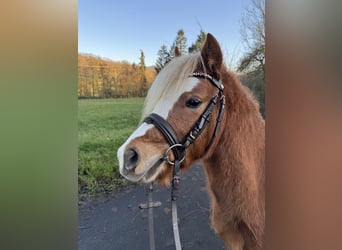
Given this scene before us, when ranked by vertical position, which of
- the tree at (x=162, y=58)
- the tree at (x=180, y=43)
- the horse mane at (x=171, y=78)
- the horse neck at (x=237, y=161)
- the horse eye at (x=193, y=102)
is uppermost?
the tree at (x=180, y=43)

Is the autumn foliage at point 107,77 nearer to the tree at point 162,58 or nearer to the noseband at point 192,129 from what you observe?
the tree at point 162,58

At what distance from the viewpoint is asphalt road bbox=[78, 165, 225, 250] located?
4.13 ft

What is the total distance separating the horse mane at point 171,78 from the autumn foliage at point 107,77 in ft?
0.40

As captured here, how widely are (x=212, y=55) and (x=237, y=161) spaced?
407 millimetres

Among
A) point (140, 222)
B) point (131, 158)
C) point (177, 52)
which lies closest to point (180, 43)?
point (177, 52)

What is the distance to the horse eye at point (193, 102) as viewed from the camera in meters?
1.11

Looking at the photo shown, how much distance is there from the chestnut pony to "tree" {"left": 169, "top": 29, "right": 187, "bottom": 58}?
83mm

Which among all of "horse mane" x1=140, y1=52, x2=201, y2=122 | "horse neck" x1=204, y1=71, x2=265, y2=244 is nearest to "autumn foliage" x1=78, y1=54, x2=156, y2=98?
"horse mane" x1=140, y1=52, x2=201, y2=122

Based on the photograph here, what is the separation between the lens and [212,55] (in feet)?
3.75

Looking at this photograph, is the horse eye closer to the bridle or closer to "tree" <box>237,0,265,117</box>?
the bridle

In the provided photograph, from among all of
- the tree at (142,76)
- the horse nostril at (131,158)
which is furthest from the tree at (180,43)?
the horse nostril at (131,158)
